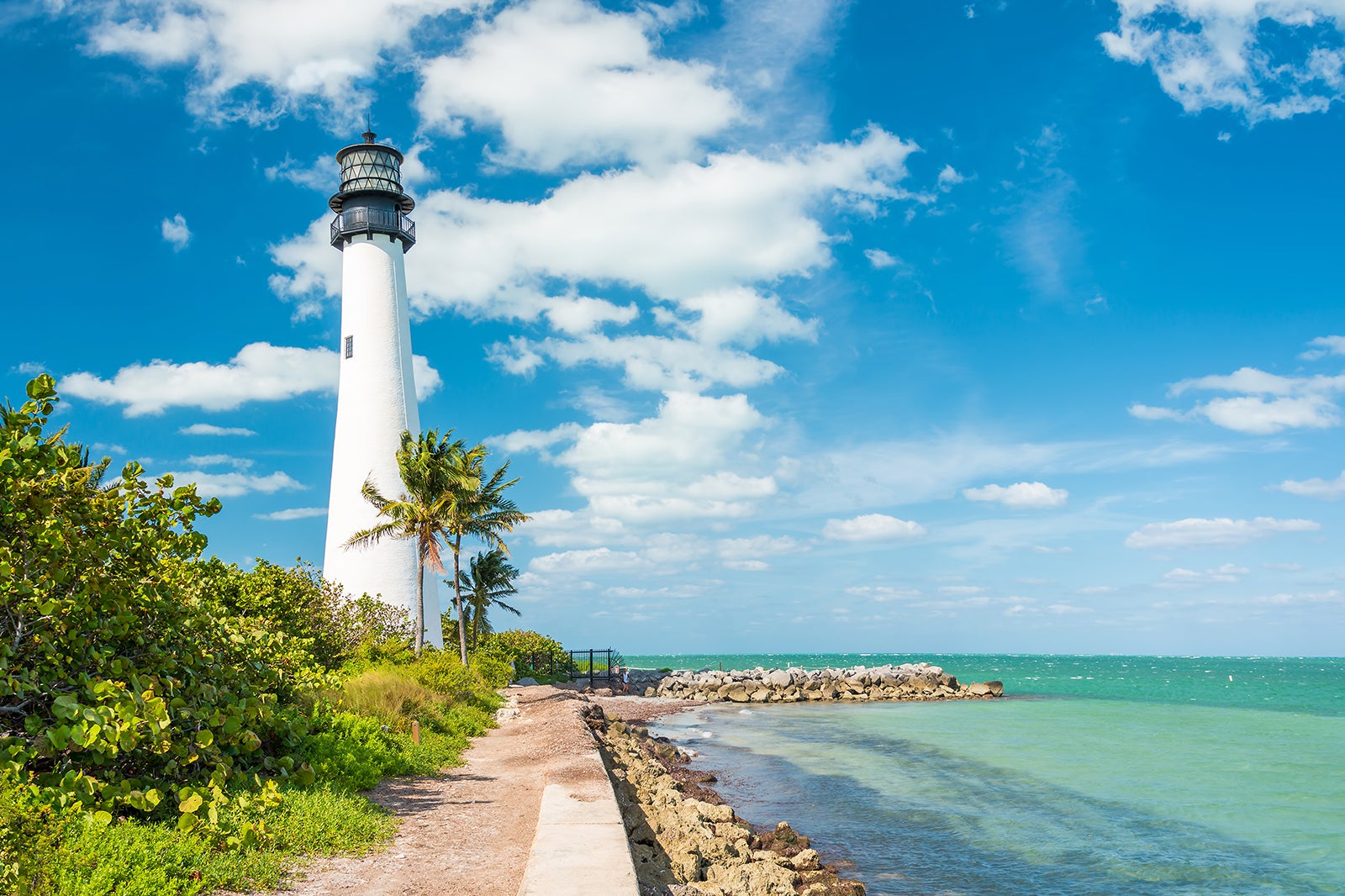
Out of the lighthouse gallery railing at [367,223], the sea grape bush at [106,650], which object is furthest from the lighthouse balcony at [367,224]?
the sea grape bush at [106,650]

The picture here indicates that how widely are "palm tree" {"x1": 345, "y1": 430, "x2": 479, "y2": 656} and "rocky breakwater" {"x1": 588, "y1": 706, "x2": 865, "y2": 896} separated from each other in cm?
1322

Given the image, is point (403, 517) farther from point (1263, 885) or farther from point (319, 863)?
point (1263, 885)

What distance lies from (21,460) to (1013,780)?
20665 mm

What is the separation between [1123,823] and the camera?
15.9 m

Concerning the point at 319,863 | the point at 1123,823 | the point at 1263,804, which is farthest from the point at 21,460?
the point at 1263,804

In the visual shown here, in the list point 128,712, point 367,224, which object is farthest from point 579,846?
point 367,224

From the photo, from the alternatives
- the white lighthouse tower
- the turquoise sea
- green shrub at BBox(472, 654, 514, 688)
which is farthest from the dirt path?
the white lighthouse tower

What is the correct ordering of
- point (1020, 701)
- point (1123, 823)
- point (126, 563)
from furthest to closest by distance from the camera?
point (1020, 701) → point (1123, 823) → point (126, 563)

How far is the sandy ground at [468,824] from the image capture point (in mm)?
6852

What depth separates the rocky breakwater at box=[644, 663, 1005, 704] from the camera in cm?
4750

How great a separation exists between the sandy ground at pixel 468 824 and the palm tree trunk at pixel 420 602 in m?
10.8

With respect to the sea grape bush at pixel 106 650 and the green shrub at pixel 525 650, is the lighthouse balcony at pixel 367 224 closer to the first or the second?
the green shrub at pixel 525 650

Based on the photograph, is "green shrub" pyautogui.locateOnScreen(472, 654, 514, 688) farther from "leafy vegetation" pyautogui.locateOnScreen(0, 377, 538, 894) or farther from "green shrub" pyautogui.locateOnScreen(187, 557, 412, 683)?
"leafy vegetation" pyautogui.locateOnScreen(0, 377, 538, 894)

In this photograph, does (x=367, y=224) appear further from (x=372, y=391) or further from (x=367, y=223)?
(x=372, y=391)
